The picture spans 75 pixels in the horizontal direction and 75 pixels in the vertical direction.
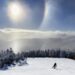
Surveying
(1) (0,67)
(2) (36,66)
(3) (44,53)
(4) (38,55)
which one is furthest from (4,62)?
(3) (44,53)

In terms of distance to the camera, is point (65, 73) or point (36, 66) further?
point (36, 66)

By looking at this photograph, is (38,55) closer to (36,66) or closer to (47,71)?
(36,66)

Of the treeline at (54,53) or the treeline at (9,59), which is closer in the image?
the treeline at (9,59)

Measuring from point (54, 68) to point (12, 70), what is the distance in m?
4.44

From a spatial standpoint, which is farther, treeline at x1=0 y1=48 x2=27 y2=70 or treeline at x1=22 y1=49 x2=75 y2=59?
treeline at x1=22 y1=49 x2=75 y2=59

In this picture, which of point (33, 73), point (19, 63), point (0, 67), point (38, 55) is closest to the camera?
point (33, 73)

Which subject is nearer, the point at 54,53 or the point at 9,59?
the point at 9,59

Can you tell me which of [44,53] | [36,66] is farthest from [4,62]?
[44,53]

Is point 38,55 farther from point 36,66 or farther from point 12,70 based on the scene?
point 12,70

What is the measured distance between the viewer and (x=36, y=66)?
23.0 metres

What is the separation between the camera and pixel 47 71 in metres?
20.8

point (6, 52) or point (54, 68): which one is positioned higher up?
point (6, 52)

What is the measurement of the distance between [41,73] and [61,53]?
15.6 m

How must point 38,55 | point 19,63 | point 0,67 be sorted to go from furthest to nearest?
point 38,55 → point 19,63 → point 0,67
